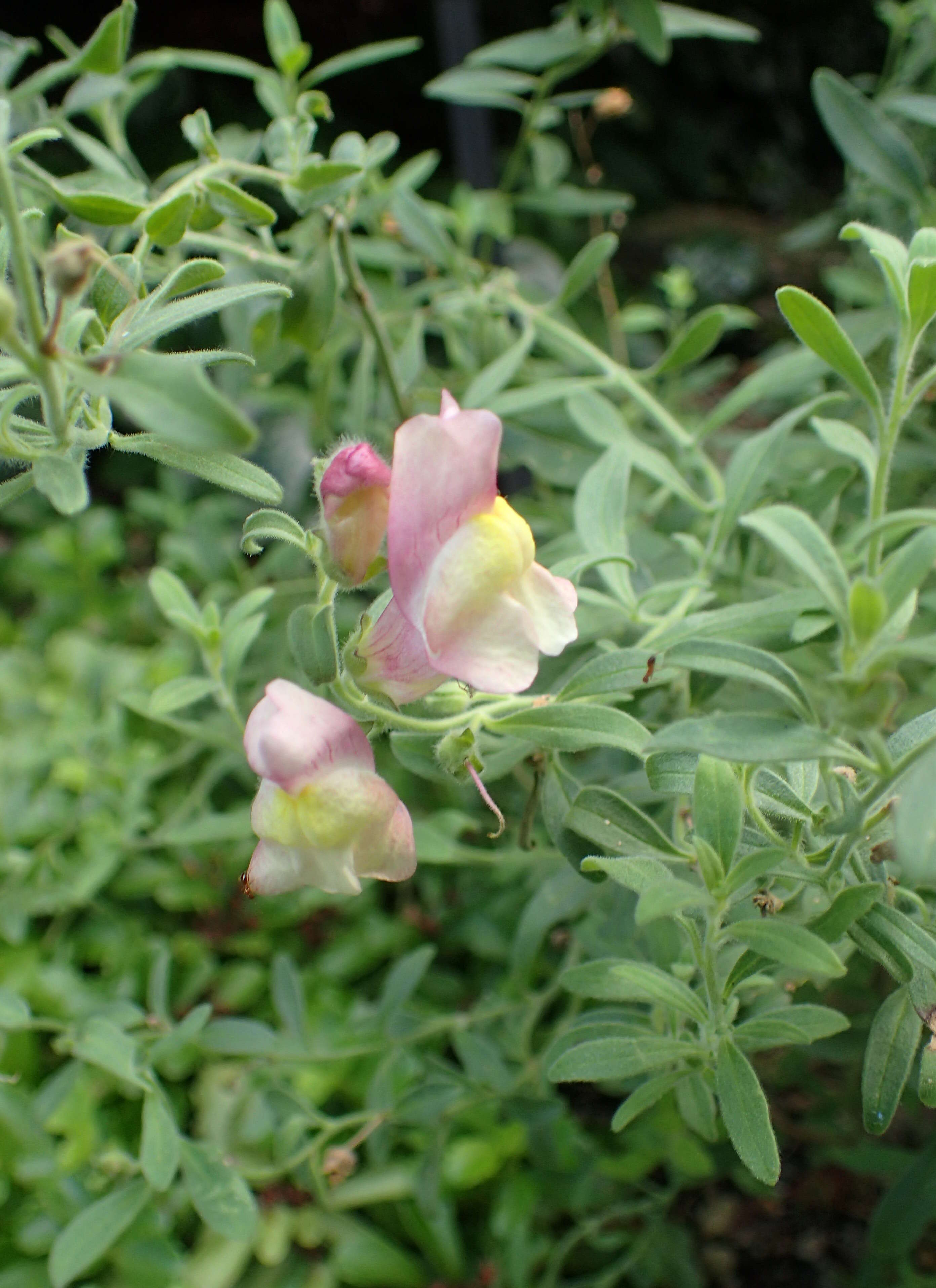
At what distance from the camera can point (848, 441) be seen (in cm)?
54

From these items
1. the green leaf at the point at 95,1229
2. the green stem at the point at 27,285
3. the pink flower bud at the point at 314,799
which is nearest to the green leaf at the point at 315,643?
the pink flower bud at the point at 314,799

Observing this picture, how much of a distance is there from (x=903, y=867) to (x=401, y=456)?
0.22 metres

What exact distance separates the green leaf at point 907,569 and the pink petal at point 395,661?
0.57 ft

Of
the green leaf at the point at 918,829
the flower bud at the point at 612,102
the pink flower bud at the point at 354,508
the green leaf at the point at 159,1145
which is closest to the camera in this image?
the green leaf at the point at 918,829

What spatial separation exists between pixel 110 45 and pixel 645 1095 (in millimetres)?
697

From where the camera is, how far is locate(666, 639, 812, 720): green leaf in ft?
1.32

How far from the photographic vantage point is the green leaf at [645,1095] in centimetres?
50

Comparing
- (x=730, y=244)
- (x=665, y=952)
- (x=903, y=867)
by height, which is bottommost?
(x=730, y=244)

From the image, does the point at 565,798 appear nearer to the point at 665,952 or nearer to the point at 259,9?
the point at 665,952

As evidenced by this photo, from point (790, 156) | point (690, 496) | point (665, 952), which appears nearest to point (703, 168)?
point (790, 156)

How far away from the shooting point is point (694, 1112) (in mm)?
558

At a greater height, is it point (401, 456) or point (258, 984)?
point (401, 456)

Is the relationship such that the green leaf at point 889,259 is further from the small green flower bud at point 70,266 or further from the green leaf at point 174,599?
the green leaf at point 174,599

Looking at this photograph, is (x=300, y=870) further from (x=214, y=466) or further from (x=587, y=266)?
(x=587, y=266)
